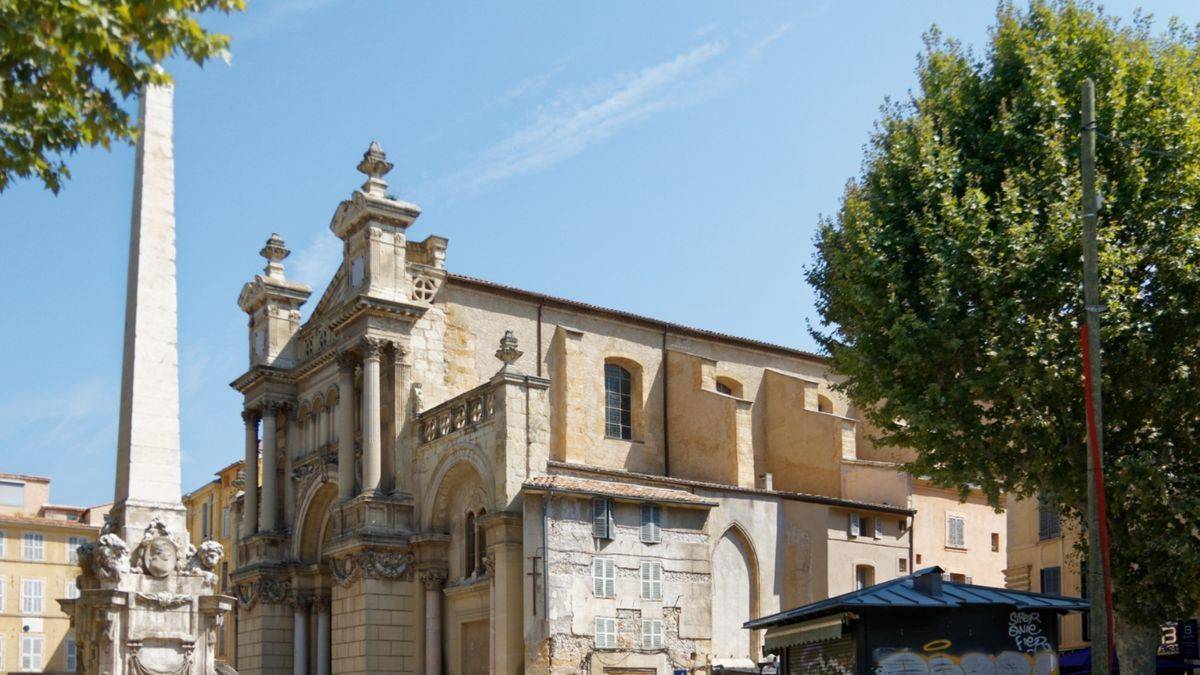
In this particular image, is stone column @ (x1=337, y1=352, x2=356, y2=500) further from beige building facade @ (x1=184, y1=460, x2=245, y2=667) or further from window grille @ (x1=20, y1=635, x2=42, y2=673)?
window grille @ (x1=20, y1=635, x2=42, y2=673)

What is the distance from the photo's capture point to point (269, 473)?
4056cm

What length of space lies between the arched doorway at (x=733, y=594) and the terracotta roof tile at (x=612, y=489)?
7.64 ft

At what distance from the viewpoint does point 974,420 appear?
22.2 meters

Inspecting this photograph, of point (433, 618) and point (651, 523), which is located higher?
point (651, 523)

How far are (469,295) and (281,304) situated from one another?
768 centimetres

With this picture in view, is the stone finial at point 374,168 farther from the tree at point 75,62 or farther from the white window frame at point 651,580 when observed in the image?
the tree at point 75,62

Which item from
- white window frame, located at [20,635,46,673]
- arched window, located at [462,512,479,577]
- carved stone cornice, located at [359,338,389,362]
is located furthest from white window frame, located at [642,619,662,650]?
white window frame, located at [20,635,46,673]

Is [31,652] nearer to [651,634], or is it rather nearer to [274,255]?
[274,255]

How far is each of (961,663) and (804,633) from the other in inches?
84.4

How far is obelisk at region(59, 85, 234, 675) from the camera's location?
18.1 metres

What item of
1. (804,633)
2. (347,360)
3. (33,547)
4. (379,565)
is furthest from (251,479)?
(804,633)

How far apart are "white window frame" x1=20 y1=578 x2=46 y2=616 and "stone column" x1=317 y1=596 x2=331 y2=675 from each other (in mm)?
25019

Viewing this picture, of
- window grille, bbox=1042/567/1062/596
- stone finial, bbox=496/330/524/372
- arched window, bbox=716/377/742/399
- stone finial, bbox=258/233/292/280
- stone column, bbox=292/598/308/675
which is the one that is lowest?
stone column, bbox=292/598/308/675

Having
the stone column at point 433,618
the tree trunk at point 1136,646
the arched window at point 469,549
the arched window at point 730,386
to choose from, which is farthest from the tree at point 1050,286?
→ the arched window at point 730,386
